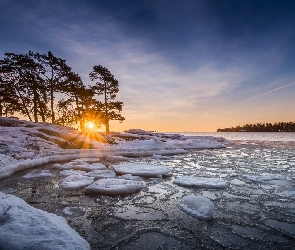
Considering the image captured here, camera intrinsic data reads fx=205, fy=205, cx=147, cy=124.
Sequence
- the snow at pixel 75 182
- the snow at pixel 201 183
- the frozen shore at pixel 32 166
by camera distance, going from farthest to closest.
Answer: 1. the snow at pixel 201 183
2. the snow at pixel 75 182
3. the frozen shore at pixel 32 166

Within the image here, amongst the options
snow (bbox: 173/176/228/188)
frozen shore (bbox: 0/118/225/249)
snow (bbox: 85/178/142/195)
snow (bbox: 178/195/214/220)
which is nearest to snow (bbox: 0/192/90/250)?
frozen shore (bbox: 0/118/225/249)

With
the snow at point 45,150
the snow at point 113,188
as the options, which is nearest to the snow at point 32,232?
the snow at point 113,188

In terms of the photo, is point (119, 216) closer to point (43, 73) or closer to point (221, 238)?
point (221, 238)

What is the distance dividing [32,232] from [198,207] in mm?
2349

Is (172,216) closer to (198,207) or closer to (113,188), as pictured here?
(198,207)

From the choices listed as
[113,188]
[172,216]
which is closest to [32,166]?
[113,188]

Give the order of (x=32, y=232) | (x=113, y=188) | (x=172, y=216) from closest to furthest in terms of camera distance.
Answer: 1. (x=32, y=232)
2. (x=172, y=216)
3. (x=113, y=188)

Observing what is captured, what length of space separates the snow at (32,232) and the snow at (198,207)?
1.67 metres

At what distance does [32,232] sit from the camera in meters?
2.22

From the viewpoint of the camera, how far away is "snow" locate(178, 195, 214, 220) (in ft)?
10.1

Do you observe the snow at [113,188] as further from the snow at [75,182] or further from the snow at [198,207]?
the snow at [198,207]

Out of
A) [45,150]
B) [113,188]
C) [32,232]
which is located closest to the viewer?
[32,232]

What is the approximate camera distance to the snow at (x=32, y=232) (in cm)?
197

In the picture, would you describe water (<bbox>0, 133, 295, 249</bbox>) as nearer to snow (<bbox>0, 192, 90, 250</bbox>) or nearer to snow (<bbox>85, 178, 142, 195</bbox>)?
snow (<bbox>85, 178, 142, 195</bbox>)
